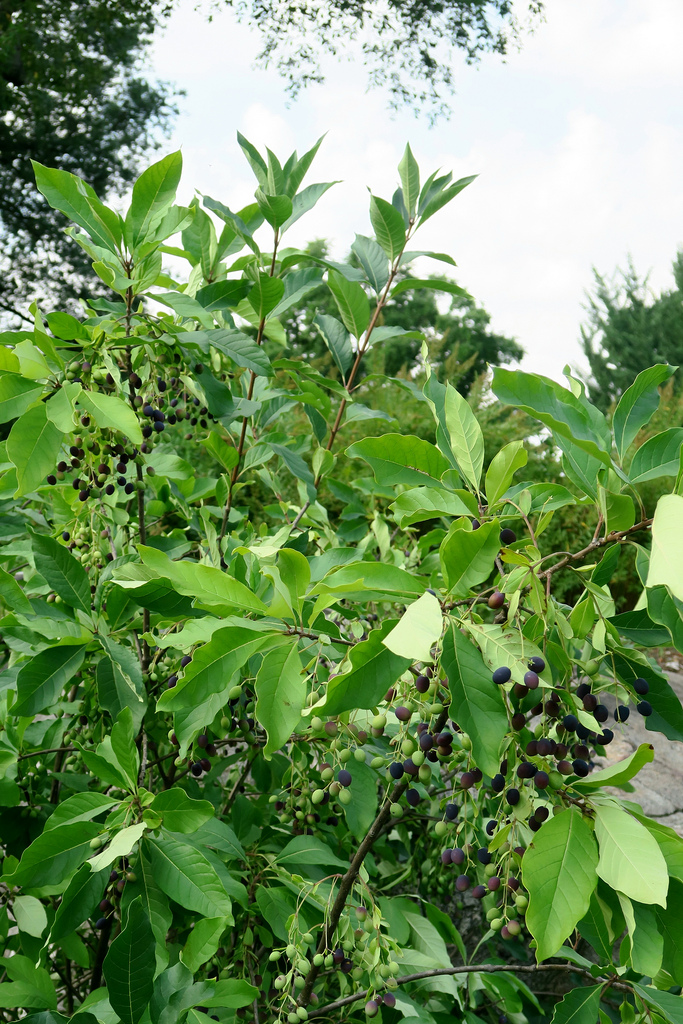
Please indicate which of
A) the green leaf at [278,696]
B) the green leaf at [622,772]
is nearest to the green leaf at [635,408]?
the green leaf at [622,772]

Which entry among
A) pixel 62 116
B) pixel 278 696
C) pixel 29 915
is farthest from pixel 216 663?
pixel 62 116

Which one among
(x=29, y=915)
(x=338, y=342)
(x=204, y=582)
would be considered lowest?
(x=29, y=915)

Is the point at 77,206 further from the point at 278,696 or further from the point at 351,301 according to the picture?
the point at 278,696

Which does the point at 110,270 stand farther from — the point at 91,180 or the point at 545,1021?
the point at 91,180

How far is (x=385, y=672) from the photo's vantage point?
723 mm

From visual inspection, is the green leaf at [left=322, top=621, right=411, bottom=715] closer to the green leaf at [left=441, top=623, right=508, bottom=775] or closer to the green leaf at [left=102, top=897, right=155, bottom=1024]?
the green leaf at [left=441, top=623, right=508, bottom=775]

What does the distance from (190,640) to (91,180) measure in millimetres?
17274

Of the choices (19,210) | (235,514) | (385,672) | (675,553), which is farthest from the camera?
(19,210)

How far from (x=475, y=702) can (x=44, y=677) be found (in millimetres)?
766

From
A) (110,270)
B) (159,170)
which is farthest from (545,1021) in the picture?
(159,170)

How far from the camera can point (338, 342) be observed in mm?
1807

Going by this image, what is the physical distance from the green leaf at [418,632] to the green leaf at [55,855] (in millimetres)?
745

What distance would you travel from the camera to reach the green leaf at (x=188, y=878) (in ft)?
3.43

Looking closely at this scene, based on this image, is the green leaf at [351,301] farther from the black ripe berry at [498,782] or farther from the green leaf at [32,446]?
the black ripe berry at [498,782]
